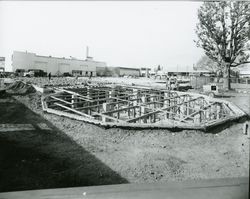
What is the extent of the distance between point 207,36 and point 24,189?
23763mm

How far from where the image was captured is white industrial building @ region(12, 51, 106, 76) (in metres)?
43.8

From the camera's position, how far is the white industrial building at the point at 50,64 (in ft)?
144

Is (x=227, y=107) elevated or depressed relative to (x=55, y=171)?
elevated

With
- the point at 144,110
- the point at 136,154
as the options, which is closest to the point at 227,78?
the point at 144,110

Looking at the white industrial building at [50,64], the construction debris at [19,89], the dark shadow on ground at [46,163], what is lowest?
the dark shadow on ground at [46,163]

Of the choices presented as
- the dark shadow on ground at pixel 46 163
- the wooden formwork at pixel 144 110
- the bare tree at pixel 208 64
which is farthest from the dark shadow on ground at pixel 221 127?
the bare tree at pixel 208 64

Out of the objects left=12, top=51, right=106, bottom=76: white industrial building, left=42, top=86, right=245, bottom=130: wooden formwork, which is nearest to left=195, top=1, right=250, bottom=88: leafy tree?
left=42, top=86, right=245, bottom=130: wooden formwork

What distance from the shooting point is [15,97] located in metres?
11.2

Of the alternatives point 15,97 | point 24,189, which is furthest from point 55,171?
point 15,97

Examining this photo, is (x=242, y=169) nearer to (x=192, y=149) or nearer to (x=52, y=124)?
(x=192, y=149)

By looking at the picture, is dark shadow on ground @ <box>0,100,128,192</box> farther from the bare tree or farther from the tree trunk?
the bare tree

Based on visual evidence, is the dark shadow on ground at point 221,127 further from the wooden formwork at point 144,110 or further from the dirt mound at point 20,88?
the dirt mound at point 20,88

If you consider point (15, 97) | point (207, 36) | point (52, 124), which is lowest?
point (52, 124)

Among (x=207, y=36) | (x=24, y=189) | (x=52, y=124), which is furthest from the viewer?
(x=207, y=36)
